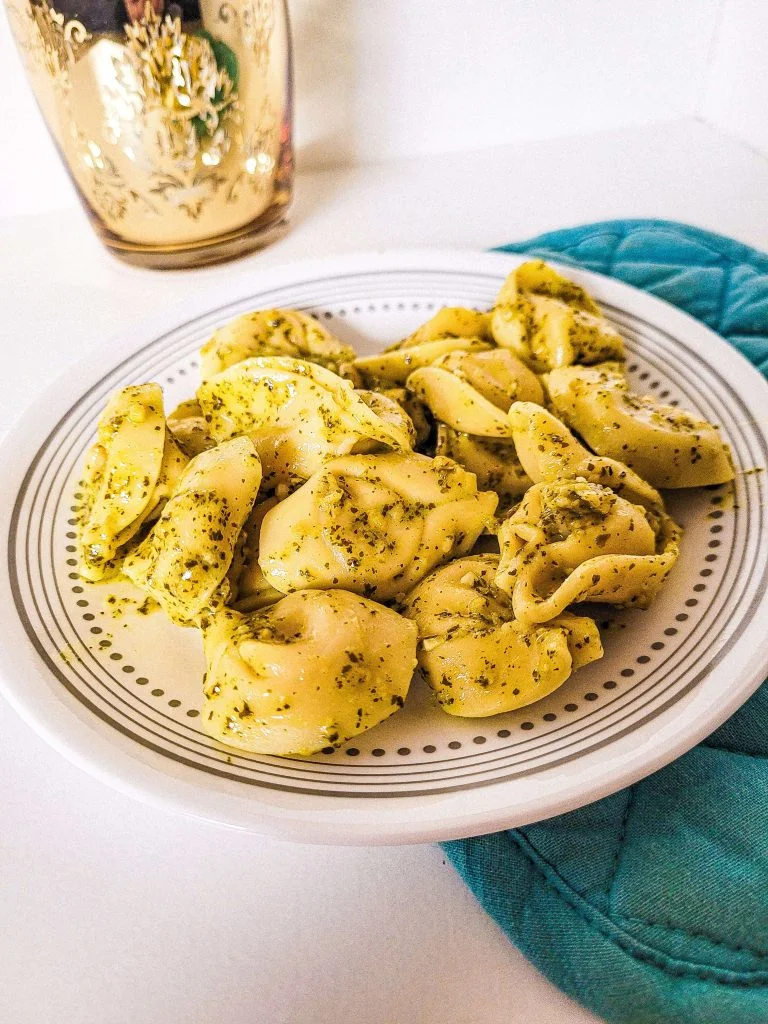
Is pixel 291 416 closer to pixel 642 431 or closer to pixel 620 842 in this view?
pixel 642 431

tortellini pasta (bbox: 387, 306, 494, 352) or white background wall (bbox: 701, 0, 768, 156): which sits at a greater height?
white background wall (bbox: 701, 0, 768, 156)

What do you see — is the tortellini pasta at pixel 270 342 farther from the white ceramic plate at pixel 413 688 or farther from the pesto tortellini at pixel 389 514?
the white ceramic plate at pixel 413 688

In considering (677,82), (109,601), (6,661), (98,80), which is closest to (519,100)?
(677,82)

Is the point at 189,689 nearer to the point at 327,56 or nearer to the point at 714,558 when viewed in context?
the point at 714,558

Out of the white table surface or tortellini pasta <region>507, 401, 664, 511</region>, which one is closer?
the white table surface

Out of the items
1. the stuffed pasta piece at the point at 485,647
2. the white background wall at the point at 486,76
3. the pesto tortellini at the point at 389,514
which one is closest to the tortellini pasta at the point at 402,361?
the pesto tortellini at the point at 389,514

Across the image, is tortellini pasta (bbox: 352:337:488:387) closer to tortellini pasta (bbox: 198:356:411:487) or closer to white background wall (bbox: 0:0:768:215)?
tortellini pasta (bbox: 198:356:411:487)

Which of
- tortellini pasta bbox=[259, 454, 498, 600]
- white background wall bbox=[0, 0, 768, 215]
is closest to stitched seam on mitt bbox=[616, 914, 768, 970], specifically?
tortellini pasta bbox=[259, 454, 498, 600]
